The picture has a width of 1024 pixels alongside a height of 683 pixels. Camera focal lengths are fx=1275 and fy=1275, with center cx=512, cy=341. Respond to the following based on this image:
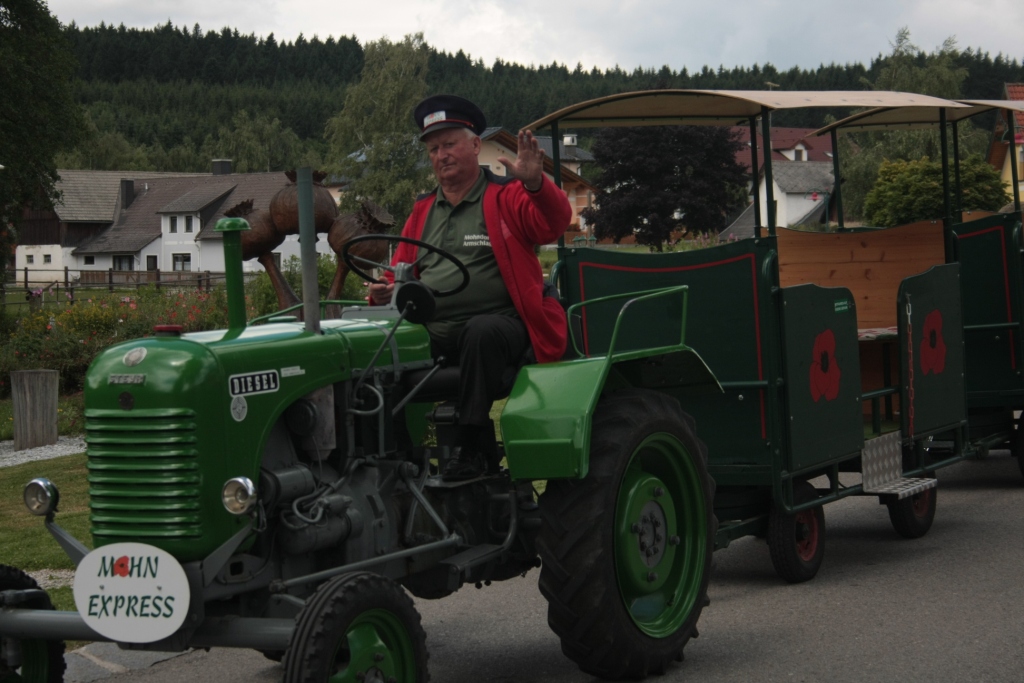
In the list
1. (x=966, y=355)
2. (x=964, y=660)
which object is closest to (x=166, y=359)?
(x=964, y=660)

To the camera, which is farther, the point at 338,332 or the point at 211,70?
the point at 211,70

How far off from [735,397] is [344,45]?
565ft

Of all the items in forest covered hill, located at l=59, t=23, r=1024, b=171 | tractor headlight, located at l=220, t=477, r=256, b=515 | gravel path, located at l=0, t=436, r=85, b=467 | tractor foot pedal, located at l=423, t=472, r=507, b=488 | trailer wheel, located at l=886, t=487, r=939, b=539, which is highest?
forest covered hill, located at l=59, t=23, r=1024, b=171

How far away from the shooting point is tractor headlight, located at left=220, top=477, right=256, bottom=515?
3869 mm

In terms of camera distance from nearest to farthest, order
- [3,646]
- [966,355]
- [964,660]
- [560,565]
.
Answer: [3,646], [560,565], [964,660], [966,355]

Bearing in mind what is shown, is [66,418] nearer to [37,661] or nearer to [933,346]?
[933,346]

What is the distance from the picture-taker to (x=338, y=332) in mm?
4594

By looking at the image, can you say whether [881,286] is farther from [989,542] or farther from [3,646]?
[3,646]

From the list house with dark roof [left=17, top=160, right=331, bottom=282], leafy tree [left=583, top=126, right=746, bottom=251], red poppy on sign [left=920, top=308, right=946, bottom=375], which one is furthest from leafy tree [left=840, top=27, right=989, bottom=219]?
red poppy on sign [left=920, top=308, right=946, bottom=375]

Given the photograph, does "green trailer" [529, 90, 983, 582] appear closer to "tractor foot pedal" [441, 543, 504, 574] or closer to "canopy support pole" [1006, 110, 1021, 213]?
"canopy support pole" [1006, 110, 1021, 213]

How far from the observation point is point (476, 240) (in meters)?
5.28

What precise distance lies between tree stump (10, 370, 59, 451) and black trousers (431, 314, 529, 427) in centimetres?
969

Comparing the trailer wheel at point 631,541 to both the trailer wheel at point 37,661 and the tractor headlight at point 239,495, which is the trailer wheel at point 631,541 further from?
the trailer wheel at point 37,661

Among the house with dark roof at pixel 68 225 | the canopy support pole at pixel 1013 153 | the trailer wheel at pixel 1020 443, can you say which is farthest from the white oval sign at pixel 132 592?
the house with dark roof at pixel 68 225
